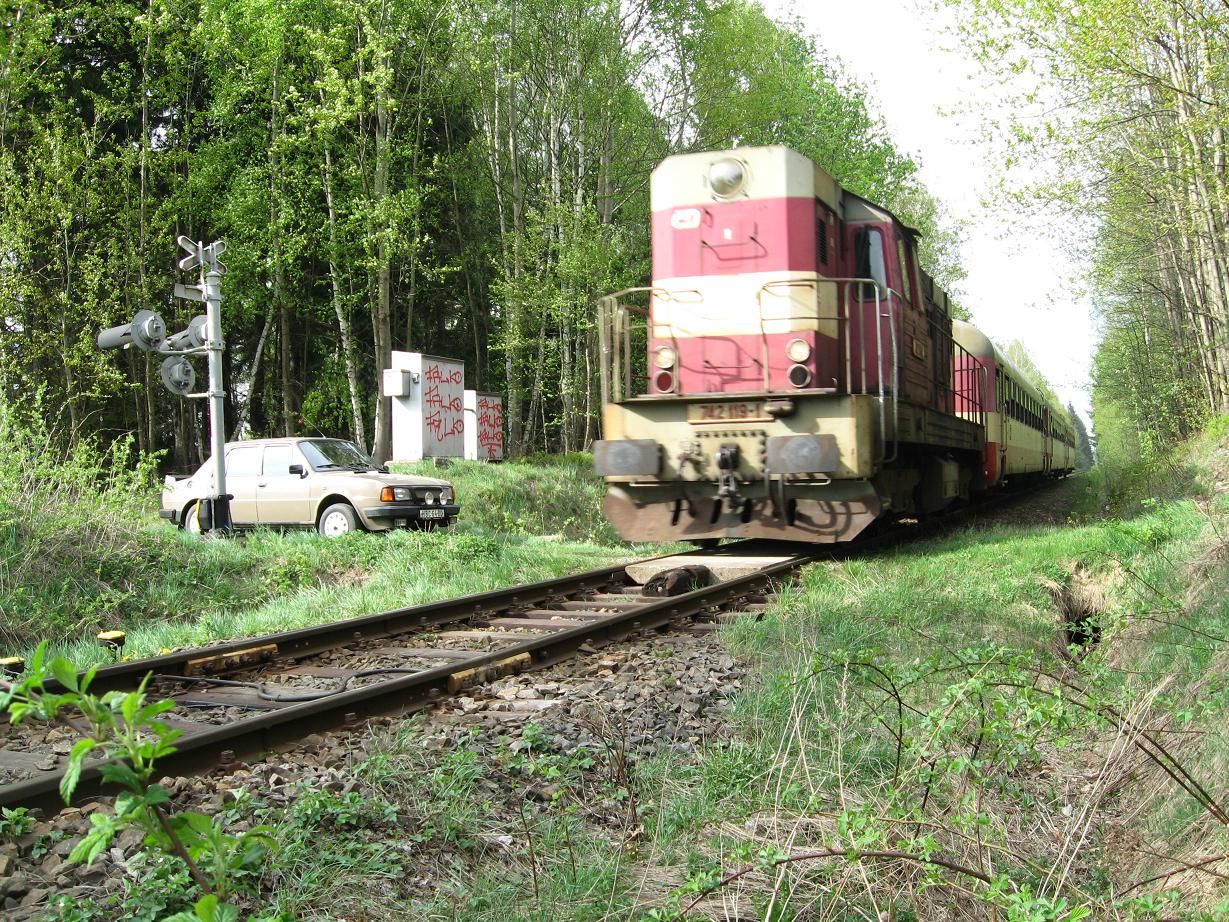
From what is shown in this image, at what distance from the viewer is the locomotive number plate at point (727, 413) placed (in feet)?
29.6

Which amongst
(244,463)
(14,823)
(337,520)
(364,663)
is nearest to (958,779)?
(14,823)

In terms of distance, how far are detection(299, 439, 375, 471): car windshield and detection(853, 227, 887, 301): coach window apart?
279 inches

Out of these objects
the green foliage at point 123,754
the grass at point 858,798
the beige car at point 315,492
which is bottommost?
the grass at point 858,798

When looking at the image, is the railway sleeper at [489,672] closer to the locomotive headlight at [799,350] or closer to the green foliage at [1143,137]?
the locomotive headlight at [799,350]

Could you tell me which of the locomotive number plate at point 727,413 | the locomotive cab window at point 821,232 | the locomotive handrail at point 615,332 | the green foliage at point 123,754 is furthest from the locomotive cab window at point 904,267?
the green foliage at point 123,754

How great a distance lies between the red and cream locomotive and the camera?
8.91 metres

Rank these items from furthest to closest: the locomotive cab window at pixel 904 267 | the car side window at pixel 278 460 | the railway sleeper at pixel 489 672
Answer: the car side window at pixel 278 460 → the locomotive cab window at pixel 904 267 → the railway sleeper at pixel 489 672

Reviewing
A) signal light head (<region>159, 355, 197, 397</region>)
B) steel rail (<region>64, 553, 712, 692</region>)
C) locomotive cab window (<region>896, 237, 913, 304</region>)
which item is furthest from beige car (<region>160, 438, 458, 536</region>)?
locomotive cab window (<region>896, 237, 913, 304</region>)

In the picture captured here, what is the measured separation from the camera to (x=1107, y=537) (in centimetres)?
939

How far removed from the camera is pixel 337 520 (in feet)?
41.8

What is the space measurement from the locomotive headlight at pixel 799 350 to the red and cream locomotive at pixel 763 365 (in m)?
0.01

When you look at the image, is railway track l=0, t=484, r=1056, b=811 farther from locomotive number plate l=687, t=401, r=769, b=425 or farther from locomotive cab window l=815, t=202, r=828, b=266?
locomotive cab window l=815, t=202, r=828, b=266

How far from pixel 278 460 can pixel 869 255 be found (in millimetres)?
8253

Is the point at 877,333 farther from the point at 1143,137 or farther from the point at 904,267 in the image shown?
the point at 1143,137
